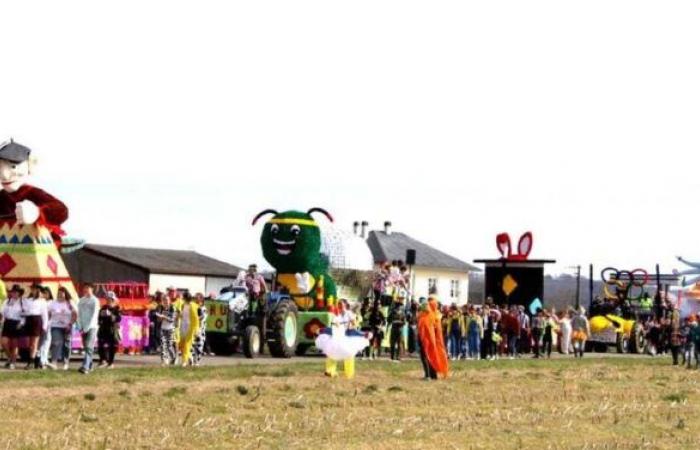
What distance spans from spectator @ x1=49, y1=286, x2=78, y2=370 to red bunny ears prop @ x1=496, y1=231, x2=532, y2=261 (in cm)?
2399

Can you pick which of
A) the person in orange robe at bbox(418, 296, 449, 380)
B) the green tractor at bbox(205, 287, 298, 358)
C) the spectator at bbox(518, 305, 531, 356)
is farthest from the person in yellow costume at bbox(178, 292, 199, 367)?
the spectator at bbox(518, 305, 531, 356)

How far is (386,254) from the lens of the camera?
285 feet

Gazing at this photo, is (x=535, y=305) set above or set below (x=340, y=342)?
above

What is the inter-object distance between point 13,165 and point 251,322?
6.55 m

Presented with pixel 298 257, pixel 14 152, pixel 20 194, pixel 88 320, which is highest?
pixel 14 152

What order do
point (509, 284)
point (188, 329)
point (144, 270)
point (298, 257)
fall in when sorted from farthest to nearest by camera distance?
point (144, 270) < point (509, 284) < point (298, 257) < point (188, 329)

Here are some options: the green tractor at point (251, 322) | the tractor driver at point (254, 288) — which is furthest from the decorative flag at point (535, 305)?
the tractor driver at point (254, 288)

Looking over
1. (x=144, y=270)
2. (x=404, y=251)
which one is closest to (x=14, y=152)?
(x=144, y=270)

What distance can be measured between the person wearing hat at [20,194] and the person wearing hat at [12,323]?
3.81m

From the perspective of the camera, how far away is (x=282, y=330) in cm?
3269

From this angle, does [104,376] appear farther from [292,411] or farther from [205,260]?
[205,260]

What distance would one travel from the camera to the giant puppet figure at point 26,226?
1148 inches

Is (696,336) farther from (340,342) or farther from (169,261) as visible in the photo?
(169,261)

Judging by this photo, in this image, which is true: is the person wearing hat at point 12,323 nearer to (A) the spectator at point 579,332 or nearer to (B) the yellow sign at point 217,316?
(B) the yellow sign at point 217,316
